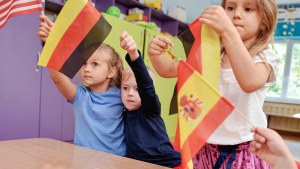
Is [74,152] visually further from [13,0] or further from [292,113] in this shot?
[292,113]

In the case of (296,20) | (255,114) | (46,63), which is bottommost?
(255,114)

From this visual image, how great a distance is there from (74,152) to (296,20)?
5758 mm

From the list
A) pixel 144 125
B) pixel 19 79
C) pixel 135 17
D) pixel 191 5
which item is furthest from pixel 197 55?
pixel 191 5

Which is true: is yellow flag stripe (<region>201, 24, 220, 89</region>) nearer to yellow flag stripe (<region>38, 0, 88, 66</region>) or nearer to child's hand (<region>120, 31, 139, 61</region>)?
child's hand (<region>120, 31, 139, 61</region>)

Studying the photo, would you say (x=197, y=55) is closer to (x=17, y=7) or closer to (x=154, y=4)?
(x=17, y=7)

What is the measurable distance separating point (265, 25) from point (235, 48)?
239 mm

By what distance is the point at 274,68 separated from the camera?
0.77 meters

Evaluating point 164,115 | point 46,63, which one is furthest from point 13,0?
point 164,115

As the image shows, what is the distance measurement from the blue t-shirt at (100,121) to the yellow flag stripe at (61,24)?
337 mm

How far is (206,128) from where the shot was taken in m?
0.54

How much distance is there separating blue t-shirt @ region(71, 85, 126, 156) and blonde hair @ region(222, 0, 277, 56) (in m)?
0.56

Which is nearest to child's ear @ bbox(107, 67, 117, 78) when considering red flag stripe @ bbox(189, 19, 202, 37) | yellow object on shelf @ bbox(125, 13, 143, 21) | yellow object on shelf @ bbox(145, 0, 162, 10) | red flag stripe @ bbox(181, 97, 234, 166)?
red flag stripe @ bbox(189, 19, 202, 37)

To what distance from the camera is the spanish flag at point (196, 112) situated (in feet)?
1.74

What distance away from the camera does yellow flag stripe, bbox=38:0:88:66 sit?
2.67 feet
